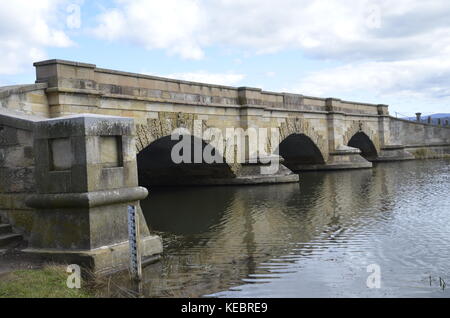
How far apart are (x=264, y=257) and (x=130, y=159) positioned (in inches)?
97.5

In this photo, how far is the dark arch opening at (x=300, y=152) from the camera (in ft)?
86.8

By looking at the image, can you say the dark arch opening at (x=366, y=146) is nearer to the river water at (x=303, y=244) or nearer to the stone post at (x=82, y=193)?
the river water at (x=303, y=244)

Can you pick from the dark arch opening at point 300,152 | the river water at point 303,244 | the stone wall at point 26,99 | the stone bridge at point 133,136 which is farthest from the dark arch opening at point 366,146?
the stone wall at point 26,99

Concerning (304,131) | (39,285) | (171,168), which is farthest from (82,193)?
(304,131)

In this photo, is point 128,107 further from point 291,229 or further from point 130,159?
point 130,159

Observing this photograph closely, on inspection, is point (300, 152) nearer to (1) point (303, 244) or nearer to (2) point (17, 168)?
(1) point (303, 244)

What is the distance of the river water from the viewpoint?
566 centimetres

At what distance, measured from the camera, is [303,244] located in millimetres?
8078

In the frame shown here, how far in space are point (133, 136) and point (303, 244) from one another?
11.2 ft

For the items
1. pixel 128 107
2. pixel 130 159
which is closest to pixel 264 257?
pixel 130 159

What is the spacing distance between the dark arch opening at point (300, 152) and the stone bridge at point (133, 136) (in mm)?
59

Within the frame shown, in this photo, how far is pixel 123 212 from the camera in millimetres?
6285

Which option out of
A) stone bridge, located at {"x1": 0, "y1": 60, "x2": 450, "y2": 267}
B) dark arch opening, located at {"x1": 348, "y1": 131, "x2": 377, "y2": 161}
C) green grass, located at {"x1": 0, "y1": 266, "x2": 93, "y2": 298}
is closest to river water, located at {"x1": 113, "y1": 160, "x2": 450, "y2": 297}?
green grass, located at {"x1": 0, "y1": 266, "x2": 93, "y2": 298}

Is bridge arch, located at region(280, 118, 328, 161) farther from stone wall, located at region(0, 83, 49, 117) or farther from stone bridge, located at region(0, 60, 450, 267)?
stone wall, located at region(0, 83, 49, 117)
